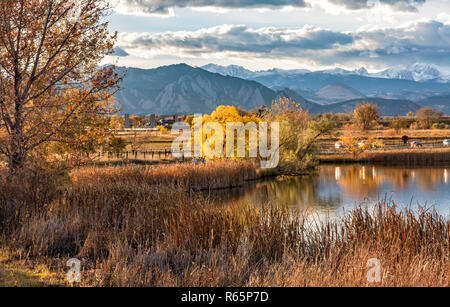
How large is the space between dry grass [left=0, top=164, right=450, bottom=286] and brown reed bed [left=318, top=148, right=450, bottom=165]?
1590 inches

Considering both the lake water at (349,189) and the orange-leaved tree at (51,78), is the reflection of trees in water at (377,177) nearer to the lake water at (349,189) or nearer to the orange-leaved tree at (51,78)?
the lake water at (349,189)

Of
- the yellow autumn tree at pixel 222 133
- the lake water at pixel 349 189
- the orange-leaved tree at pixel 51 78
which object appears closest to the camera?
the orange-leaved tree at pixel 51 78

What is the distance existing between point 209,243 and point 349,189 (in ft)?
76.8

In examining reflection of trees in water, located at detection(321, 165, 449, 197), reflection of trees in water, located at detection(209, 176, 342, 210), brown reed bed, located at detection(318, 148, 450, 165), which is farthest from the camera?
brown reed bed, located at detection(318, 148, 450, 165)

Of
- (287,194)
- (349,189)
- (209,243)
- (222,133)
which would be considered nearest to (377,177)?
(349,189)

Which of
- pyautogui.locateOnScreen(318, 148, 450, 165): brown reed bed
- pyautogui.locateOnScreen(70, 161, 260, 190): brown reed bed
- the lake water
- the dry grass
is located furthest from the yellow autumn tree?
the dry grass

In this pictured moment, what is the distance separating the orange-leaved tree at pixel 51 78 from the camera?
1226 cm

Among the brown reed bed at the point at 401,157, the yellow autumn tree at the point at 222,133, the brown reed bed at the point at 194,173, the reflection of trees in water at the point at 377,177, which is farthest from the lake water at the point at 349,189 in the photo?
the brown reed bed at the point at 401,157

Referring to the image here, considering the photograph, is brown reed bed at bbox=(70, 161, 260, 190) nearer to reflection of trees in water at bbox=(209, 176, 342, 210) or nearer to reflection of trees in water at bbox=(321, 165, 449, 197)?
reflection of trees in water at bbox=(209, 176, 342, 210)

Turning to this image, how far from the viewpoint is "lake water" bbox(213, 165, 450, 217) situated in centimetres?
2481

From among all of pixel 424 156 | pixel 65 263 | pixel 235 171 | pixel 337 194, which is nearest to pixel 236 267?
pixel 65 263

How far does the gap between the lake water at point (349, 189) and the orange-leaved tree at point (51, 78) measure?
33.9 ft

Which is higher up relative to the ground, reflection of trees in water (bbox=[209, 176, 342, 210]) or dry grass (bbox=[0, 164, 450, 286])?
dry grass (bbox=[0, 164, 450, 286])
